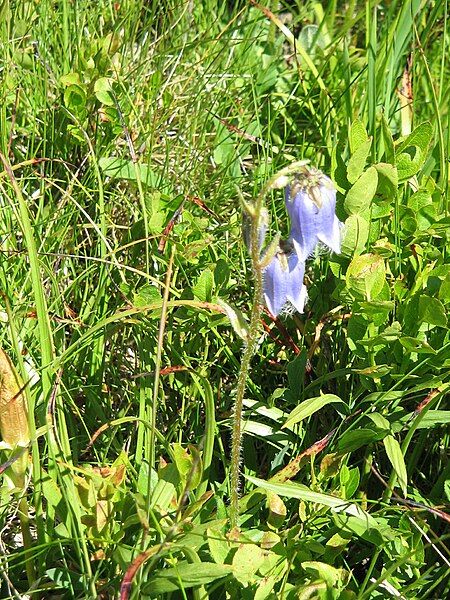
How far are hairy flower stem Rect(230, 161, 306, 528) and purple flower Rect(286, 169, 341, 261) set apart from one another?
3 cm

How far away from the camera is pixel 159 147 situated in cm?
243

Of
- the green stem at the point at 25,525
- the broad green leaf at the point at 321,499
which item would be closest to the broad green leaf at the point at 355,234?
the broad green leaf at the point at 321,499

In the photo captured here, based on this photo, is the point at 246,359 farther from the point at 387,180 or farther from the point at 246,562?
the point at 387,180

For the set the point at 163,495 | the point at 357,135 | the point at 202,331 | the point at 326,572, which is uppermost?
the point at 357,135

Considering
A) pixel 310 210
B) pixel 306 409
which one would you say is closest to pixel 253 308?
pixel 310 210

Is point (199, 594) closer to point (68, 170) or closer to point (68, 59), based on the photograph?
point (68, 170)

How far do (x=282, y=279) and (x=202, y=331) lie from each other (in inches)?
16.2

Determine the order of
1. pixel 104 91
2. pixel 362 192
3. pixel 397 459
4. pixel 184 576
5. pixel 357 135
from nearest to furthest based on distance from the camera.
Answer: pixel 184 576 < pixel 397 459 < pixel 362 192 < pixel 357 135 < pixel 104 91

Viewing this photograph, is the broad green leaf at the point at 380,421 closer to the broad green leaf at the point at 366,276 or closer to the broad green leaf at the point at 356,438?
the broad green leaf at the point at 356,438

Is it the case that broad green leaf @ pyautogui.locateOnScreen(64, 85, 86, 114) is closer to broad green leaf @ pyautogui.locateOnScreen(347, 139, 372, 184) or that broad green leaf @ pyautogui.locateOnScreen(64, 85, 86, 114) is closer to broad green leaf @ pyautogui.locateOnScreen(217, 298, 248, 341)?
broad green leaf @ pyautogui.locateOnScreen(347, 139, 372, 184)

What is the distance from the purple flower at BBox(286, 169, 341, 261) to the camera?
142cm

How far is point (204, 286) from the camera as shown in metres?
1.83

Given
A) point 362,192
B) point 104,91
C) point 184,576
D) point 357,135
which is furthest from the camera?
point 104,91

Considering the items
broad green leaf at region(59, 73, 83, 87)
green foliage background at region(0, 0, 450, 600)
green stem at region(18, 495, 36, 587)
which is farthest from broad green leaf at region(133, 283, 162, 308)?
broad green leaf at region(59, 73, 83, 87)
